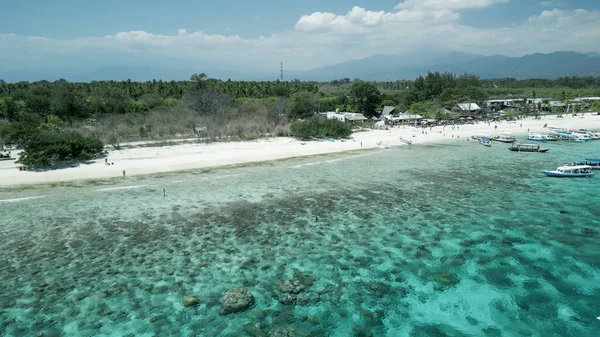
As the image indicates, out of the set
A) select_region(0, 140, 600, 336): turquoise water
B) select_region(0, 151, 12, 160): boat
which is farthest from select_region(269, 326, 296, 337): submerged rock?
select_region(0, 151, 12, 160): boat

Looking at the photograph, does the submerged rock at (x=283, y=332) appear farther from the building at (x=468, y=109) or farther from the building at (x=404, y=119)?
the building at (x=468, y=109)

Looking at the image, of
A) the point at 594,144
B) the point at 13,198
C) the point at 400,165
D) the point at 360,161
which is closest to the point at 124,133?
the point at 13,198

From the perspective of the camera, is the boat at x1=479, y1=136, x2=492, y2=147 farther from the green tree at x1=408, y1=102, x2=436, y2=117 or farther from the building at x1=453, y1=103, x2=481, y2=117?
the building at x1=453, y1=103, x2=481, y2=117

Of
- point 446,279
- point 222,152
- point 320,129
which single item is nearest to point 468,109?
point 320,129

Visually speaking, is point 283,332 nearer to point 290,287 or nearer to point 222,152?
point 290,287

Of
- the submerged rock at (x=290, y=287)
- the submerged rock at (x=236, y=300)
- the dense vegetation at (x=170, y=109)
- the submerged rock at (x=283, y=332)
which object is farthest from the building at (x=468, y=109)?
the submerged rock at (x=283, y=332)

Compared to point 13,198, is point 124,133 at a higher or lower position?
→ higher

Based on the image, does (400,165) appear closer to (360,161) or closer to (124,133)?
(360,161)
